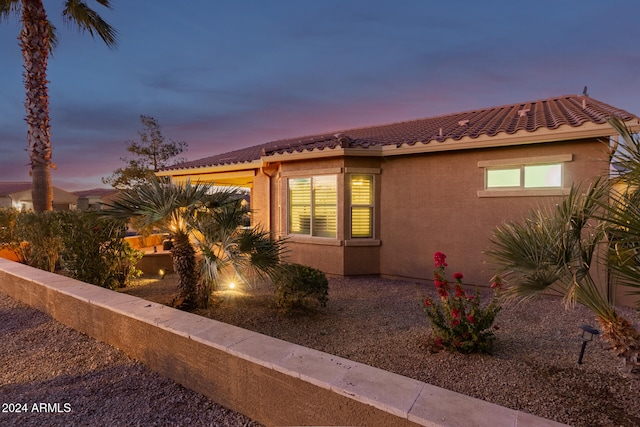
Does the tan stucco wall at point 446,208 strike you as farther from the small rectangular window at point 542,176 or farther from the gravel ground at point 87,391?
the gravel ground at point 87,391

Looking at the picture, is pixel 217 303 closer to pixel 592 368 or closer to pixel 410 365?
pixel 410 365

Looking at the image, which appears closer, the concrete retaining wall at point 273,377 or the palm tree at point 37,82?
the concrete retaining wall at point 273,377

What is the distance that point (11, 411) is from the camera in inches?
124

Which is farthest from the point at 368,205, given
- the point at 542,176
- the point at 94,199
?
the point at 94,199

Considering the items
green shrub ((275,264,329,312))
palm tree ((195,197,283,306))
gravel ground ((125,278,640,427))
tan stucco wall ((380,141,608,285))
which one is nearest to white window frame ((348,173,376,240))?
tan stucco wall ((380,141,608,285))

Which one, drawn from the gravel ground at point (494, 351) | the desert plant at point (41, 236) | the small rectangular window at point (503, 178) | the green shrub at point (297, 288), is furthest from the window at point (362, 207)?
the desert plant at point (41, 236)

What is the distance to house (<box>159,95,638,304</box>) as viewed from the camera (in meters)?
7.18

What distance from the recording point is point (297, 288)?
227 inches

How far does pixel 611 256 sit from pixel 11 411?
5.60 metres

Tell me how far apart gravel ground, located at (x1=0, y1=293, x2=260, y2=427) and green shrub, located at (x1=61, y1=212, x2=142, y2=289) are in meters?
2.37

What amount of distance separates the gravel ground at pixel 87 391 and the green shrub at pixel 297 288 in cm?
243

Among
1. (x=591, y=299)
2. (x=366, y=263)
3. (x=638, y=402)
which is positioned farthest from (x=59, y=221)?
(x=638, y=402)

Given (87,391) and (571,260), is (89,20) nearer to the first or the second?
(87,391)

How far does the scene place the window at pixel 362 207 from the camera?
30.9ft
